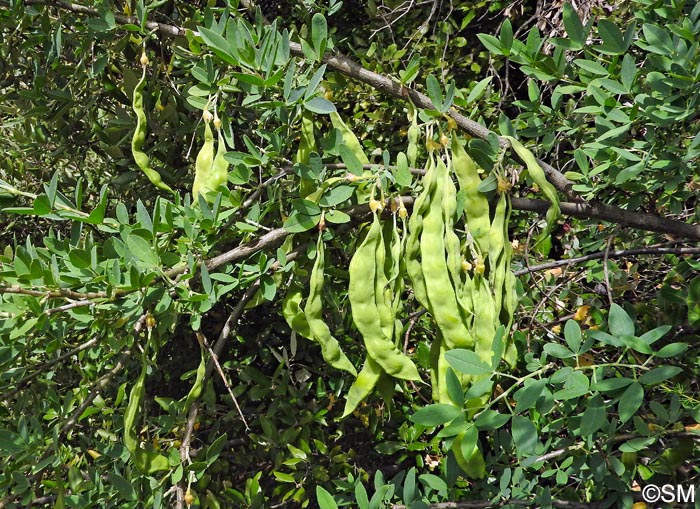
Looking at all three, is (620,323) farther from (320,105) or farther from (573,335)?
(320,105)

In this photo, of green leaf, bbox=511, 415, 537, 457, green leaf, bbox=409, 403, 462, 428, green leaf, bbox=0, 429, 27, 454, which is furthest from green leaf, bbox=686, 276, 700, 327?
green leaf, bbox=0, 429, 27, 454

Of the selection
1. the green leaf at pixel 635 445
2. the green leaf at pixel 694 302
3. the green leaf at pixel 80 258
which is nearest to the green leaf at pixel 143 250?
the green leaf at pixel 80 258

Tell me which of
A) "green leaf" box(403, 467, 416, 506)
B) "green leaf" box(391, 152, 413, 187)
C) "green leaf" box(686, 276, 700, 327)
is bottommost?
"green leaf" box(403, 467, 416, 506)

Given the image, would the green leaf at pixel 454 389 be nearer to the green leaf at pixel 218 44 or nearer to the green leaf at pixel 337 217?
the green leaf at pixel 337 217

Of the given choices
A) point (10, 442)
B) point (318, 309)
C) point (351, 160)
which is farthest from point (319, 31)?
point (10, 442)

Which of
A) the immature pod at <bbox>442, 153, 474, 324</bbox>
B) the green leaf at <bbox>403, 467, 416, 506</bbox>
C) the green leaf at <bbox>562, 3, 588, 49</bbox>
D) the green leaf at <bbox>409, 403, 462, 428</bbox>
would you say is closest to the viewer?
the green leaf at <bbox>409, 403, 462, 428</bbox>

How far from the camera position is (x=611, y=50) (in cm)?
107

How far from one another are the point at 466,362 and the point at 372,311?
157mm

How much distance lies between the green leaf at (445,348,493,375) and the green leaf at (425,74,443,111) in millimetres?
357

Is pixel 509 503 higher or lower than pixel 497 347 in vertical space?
lower

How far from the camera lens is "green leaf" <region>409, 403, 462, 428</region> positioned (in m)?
0.87

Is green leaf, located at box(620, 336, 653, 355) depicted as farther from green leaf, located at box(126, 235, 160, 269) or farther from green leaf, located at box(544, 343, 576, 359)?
green leaf, located at box(126, 235, 160, 269)

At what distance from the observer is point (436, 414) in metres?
0.88

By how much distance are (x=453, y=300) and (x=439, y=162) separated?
0.66ft
